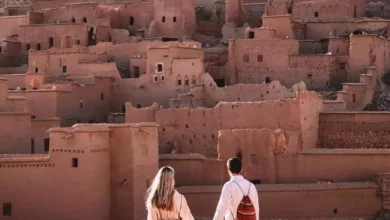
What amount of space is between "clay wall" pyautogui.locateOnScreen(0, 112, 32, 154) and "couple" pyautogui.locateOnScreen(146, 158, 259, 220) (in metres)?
14.6

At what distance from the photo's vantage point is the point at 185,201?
7559mm

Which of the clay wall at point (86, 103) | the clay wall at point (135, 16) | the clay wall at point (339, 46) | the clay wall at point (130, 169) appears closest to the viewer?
the clay wall at point (130, 169)

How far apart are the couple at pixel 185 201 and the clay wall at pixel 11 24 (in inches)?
1116

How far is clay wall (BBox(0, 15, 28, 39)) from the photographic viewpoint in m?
34.8

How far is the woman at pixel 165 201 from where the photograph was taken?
7.27m

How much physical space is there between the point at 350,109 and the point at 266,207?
6286 mm

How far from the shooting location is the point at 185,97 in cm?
2588

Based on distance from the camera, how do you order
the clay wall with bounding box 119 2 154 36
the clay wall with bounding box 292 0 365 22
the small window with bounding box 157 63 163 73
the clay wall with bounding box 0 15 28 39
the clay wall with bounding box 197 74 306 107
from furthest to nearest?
the clay wall with bounding box 0 15 28 39
the clay wall with bounding box 119 2 154 36
the clay wall with bounding box 292 0 365 22
the small window with bounding box 157 63 163 73
the clay wall with bounding box 197 74 306 107

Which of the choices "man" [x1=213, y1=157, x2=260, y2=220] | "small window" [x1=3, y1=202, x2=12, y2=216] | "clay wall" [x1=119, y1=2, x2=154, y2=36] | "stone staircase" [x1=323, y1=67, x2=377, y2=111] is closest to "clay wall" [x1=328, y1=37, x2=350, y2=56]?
"stone staircase" [x1=323, y1=67, x2=377, y2=111]

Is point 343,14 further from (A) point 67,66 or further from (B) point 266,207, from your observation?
(B) point 266,207

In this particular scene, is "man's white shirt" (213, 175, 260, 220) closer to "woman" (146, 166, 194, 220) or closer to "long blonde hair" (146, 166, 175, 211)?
"woman" (146, 166, 194, 220)

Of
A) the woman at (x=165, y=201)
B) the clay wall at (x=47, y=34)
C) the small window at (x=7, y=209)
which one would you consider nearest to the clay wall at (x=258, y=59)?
the clay wall at (x=47, y=34)

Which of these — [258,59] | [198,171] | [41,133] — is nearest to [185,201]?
[198,171]

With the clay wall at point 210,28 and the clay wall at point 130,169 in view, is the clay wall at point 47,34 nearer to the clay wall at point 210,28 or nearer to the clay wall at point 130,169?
the clay wall at point 210,28
